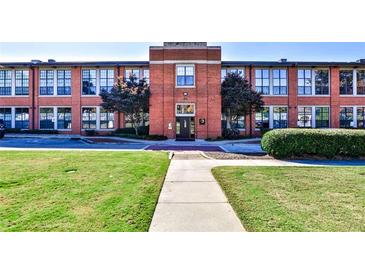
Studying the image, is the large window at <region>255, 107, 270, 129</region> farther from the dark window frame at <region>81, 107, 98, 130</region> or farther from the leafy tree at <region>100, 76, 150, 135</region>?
the dark window frame at <region>81, 107, 98, 130</region>

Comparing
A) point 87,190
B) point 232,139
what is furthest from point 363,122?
point 87,190

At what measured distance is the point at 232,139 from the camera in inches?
1012

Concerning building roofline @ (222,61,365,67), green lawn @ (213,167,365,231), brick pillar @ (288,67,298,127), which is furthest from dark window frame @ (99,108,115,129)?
green lawn @ (213,167,365,231)

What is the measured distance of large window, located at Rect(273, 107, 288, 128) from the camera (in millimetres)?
30875

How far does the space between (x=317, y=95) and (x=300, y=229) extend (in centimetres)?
3100

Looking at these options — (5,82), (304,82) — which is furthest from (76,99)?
(304,82)

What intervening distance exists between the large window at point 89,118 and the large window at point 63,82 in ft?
10.4

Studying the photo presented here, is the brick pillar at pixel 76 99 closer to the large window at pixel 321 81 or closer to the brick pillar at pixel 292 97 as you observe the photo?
the brick pillar at pixel 292 97

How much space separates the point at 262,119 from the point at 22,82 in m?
29.1

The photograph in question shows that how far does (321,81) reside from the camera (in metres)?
31.2

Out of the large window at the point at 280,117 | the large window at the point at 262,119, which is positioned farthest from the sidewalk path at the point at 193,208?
the large window at the point at 280,117

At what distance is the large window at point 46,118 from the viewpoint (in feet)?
103

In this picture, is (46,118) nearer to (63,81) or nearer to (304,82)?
(63,81)

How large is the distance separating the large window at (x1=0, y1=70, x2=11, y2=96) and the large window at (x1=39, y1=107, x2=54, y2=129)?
483 cm
